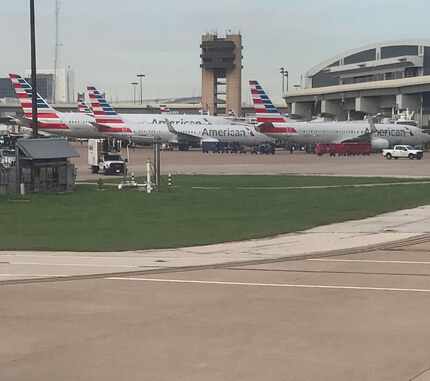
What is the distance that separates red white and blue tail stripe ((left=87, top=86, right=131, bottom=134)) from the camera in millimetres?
122875

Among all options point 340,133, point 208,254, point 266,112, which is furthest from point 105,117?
point 208,254

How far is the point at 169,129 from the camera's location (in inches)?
4943

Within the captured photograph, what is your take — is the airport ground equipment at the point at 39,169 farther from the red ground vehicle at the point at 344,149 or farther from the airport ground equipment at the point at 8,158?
the red ground vehicle at the point at 344,149

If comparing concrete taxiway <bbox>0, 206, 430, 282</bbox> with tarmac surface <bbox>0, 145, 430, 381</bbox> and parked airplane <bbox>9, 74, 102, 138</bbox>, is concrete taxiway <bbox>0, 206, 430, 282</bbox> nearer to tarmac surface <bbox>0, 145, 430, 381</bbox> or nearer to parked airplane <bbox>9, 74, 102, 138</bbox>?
tarmac surface <bbox>0, 145, 430, 381</bbox>

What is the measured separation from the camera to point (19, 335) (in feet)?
34.3

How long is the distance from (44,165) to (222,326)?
30901mm

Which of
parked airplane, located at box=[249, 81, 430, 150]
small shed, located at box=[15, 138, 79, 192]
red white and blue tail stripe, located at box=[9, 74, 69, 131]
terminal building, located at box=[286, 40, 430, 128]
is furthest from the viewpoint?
terminal building, located at box=[286, 40, 430, 128]

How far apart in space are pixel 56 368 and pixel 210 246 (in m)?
12.1

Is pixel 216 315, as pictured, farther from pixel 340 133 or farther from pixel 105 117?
pixel 105 117

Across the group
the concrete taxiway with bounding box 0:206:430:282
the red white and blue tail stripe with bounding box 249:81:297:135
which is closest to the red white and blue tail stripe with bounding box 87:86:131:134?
the red white and blue tail stripe with bounding box 249:81:297:135

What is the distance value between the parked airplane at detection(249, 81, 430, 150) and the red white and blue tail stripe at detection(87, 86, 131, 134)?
22.3 metres

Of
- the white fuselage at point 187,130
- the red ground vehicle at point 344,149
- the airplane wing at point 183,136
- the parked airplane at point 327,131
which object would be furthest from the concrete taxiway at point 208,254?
the airplane wing at point 183,136

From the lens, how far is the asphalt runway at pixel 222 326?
28.9ft

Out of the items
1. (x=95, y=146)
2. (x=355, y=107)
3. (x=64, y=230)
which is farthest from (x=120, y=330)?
(x=355, y=107)
